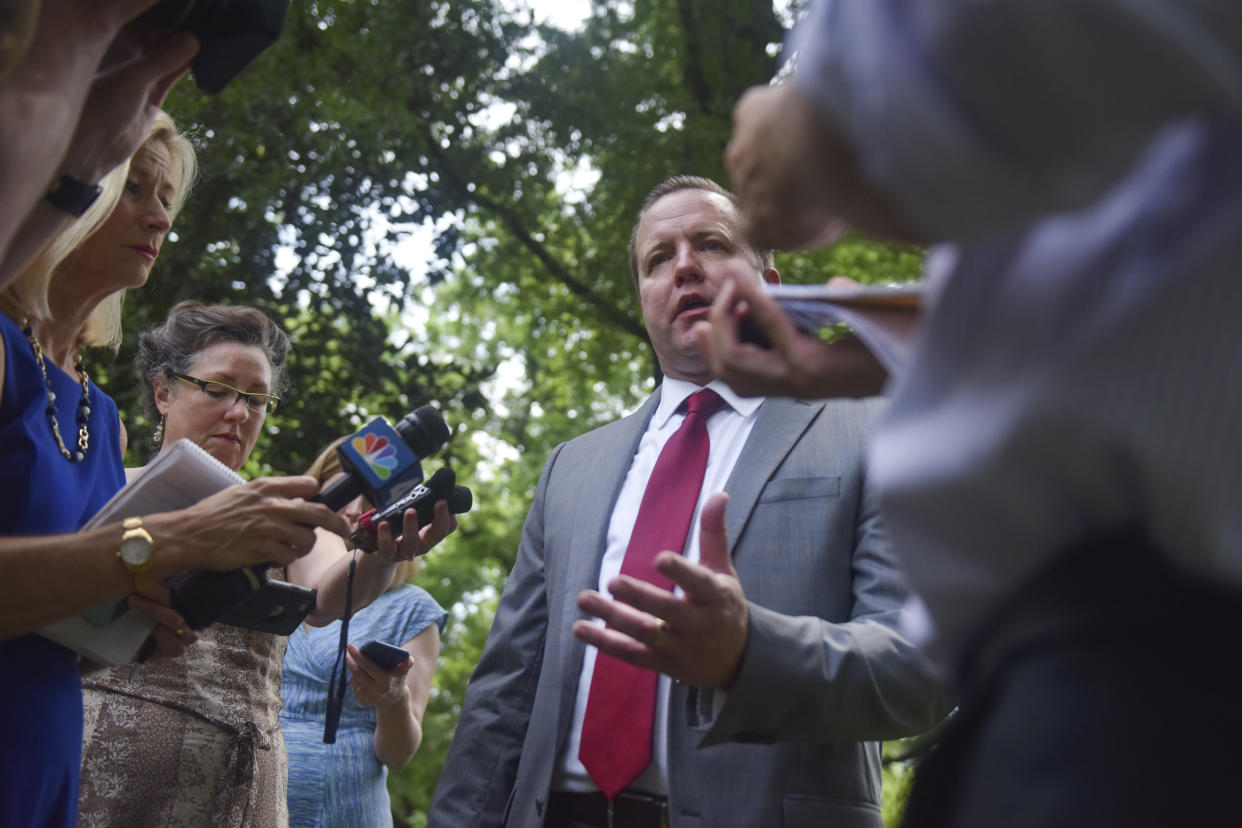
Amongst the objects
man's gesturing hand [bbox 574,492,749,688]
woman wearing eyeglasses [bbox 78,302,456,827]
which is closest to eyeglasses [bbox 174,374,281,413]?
woman wearing eyeglasses [bbox 78,302,456,827]

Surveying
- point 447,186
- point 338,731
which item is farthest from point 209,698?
point 447,186

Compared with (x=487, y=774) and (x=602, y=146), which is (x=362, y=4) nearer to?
(x=602, y=146)

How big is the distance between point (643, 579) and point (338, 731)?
2.55 metres

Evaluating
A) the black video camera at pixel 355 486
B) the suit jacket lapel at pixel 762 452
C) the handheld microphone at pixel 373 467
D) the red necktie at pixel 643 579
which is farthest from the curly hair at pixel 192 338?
the suit jacket lapel at pixel 762 452

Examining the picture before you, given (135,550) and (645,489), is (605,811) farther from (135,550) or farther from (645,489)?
(135,550)

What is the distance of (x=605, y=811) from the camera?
235 cm

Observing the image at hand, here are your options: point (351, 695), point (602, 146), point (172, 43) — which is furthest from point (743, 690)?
point (602, 146)

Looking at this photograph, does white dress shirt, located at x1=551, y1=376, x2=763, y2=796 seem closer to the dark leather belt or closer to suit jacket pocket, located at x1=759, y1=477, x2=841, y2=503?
the dark leather belt

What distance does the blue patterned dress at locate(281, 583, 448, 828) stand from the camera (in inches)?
170

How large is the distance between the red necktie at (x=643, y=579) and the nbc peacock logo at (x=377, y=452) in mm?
642

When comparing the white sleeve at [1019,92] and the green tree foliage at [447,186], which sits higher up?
the green tree foliage at [447,186]

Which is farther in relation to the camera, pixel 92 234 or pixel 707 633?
pixel 92 234

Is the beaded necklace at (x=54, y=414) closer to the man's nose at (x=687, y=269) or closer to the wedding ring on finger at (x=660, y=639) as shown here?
the wedding ring on finger at (x=660, y=639)

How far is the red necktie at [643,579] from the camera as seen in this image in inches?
91.9
